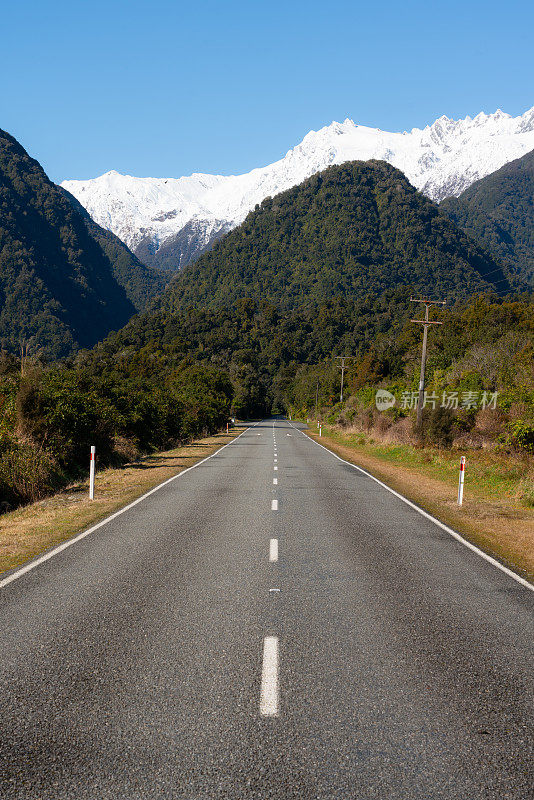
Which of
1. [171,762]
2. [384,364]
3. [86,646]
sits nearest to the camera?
[171,762]

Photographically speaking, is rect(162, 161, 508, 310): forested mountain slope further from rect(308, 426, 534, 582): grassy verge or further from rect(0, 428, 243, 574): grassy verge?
rect(0, 428, 243, 574): grassy verge

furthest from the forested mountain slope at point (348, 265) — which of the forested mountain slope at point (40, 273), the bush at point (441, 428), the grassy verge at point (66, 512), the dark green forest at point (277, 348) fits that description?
the grassy verge at point (66, 512)

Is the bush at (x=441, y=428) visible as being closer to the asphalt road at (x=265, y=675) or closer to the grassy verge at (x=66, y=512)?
the grassy verge at (x=66, y=512)

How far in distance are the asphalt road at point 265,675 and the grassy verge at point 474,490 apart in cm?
142

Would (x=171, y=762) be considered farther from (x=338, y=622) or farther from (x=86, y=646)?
(x=338, y=622)

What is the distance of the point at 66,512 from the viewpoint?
A: 13.0 metres

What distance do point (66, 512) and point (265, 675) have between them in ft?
30.0

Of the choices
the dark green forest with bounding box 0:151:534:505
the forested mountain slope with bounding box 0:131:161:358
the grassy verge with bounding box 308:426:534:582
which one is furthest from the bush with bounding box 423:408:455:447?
the forested mountain slope with bounding box 0:131:161:358

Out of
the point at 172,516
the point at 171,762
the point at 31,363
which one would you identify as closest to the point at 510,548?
the point at 172,516

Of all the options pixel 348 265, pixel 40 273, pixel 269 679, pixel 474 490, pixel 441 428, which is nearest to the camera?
pixel 269 679

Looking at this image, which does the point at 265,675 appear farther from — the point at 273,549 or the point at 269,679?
the point at 273,549

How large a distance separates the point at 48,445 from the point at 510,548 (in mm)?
13280

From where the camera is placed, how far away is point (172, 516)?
500 inches

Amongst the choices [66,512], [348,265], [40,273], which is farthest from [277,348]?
[66,512]
